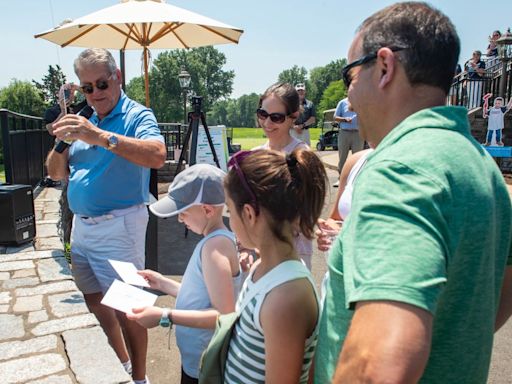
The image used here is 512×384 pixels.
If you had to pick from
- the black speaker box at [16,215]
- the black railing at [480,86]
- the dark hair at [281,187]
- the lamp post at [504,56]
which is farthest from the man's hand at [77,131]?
the black railing at [480,86]

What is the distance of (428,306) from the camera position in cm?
68

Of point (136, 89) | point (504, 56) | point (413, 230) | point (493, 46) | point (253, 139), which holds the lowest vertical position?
point (253, 139)

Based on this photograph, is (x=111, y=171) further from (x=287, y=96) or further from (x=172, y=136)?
(x=172, y=136)

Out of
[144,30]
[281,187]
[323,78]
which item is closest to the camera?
[281,187]

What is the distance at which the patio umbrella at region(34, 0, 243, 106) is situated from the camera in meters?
4.73

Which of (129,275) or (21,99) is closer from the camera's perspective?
(129,275)

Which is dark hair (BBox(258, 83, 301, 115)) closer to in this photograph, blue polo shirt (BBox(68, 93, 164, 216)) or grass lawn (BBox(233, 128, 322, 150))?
blue polo shirt (BBox(68, 93, 164, 216))

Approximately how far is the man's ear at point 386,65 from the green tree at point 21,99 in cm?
4613

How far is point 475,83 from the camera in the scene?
623 inches

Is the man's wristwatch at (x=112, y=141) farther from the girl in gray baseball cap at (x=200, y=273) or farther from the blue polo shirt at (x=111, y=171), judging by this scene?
the girl in gray baseball cap at (x=200, y=273)

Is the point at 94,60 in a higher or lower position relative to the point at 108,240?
higher

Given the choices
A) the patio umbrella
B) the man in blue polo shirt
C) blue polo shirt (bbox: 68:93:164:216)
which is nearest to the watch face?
the man in blue polo shirt

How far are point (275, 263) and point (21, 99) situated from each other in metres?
48.5

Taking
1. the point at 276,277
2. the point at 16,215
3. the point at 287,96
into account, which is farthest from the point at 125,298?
the point at 16,215
